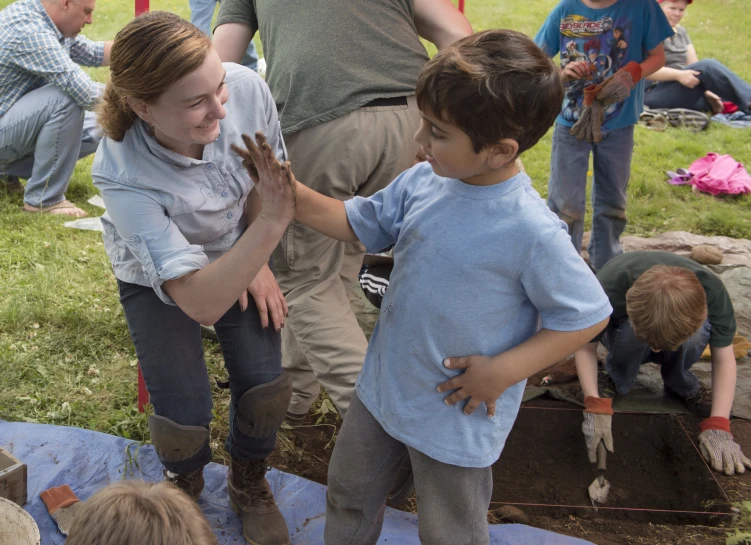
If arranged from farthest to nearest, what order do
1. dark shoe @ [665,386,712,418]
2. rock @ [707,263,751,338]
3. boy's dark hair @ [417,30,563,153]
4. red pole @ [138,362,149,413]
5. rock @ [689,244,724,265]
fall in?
rock @ [689,244,724,265] < rock @ [707,263,751,338] < dark shoe @ [665,386,712,418] < red pole @ [138,362,149,413] < boy's dark hair @ [417,30,563,153]

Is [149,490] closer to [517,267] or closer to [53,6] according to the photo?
[517,267]

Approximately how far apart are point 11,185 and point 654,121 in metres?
5.36

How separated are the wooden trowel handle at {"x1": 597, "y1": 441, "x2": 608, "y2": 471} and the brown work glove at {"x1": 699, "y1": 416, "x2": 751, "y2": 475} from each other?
1.22 feet

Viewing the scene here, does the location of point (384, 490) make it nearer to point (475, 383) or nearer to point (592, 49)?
point (475, 383)

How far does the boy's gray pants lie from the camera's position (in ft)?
5.67

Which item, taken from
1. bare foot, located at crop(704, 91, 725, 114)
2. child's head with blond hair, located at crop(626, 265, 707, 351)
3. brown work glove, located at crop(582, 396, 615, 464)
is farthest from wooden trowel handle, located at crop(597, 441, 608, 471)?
bare foot, located at crop(704, 91, 725, 114)

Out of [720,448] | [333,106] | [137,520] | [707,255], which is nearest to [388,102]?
[333,106]

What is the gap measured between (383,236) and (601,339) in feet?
5.51

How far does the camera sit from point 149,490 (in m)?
1.24

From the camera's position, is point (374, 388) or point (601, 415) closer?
point (374, 388)

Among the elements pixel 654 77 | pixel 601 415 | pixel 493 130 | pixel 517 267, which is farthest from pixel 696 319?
pixel 654 77

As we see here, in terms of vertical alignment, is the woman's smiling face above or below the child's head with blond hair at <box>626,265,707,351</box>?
above

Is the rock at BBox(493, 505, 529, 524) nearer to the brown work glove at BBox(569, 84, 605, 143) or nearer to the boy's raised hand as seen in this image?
the boy's raised hand

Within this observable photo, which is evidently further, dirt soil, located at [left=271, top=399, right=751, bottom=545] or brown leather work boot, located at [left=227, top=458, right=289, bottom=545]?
dirt soil, located at [left=271, top=399, right=751, bottom=545]
